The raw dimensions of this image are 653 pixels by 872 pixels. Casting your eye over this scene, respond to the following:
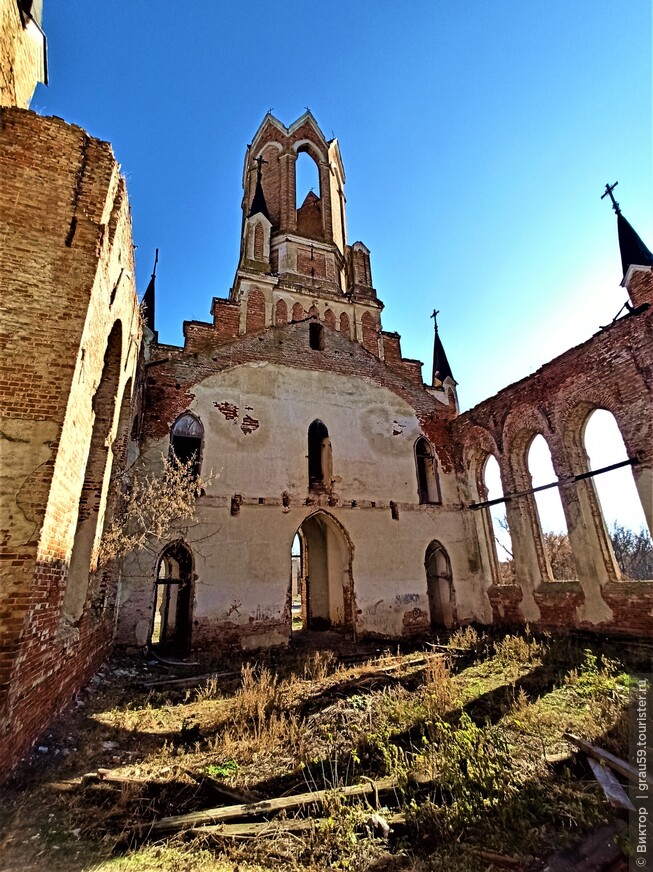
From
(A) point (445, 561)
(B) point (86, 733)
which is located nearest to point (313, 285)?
(A) point (445, 561)

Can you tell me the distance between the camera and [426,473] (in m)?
14.2

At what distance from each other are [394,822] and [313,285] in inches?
617

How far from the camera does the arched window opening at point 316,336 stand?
13.8 m

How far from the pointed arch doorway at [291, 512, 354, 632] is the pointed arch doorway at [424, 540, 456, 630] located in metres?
2.64

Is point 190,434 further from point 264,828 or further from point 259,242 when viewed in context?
point 264,828

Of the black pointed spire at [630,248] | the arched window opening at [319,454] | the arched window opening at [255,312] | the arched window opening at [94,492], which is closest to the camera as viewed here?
the arched window opening at [94,492]

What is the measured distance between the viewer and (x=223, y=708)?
6180 millimetres

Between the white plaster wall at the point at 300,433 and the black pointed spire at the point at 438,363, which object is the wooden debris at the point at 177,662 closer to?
the white plaster wall at the point at 300,433

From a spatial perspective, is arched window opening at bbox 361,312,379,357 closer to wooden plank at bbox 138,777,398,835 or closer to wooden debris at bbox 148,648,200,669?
wooden debris at bbox 148,648,200,669

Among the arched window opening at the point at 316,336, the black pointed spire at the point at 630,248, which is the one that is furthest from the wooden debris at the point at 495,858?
the arched window opening at the point at 316,336

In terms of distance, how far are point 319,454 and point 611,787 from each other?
10.5 meters

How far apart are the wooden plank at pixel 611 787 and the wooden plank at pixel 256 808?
6.04ft

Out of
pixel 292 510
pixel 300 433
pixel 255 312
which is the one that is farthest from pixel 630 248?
pixel 292 510

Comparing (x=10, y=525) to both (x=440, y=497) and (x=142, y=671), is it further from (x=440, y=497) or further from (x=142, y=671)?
(x=440, y=497)
